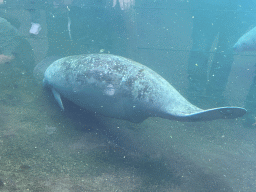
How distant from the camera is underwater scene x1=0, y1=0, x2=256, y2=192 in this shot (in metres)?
2.15

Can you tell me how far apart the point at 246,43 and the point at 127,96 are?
4.47 metres

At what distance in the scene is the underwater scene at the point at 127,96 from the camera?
2146 millimetres

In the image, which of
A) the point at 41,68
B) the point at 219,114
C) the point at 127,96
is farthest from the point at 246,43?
the point at 41,68

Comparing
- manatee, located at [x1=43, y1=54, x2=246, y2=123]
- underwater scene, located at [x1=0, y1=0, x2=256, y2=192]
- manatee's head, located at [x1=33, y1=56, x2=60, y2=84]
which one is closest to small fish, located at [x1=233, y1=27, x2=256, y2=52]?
underwater scene, located at [x1=0, y1=0, x2=256, y2=192]

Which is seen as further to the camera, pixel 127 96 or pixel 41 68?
pixel 41 68

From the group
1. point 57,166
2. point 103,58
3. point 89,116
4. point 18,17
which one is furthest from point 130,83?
point 18,17

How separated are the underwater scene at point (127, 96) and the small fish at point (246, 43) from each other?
1.2 inches

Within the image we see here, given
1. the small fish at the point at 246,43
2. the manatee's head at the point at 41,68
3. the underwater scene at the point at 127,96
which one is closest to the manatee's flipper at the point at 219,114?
the underwater scene at the point at 127,96

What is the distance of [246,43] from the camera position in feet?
15.0

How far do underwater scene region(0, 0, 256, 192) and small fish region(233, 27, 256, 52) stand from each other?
30 millimetres

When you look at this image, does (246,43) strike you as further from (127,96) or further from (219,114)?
(127,96)

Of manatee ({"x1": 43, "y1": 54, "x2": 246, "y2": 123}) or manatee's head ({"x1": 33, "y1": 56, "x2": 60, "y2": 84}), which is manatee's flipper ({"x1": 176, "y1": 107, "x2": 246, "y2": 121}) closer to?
manatee ({"x1": 43, "y1": 54, "x2": 246, "y2": 123})

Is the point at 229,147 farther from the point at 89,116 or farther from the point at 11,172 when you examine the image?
the point at 11,172

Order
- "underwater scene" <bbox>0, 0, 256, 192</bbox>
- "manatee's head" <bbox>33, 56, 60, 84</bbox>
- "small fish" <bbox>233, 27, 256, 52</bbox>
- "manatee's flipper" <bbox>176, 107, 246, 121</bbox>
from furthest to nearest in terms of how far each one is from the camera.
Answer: "small fish" <bbox>233, 27, 256, 52</bbox>, "manatee's head" <bbox>33, 56, 60, 84</bbox>, "underwater scene" <bbox>0, 0, 256, 192</bbox>, "manatee's flipper" <bbox>176, 107, 246, 121</bbox>
